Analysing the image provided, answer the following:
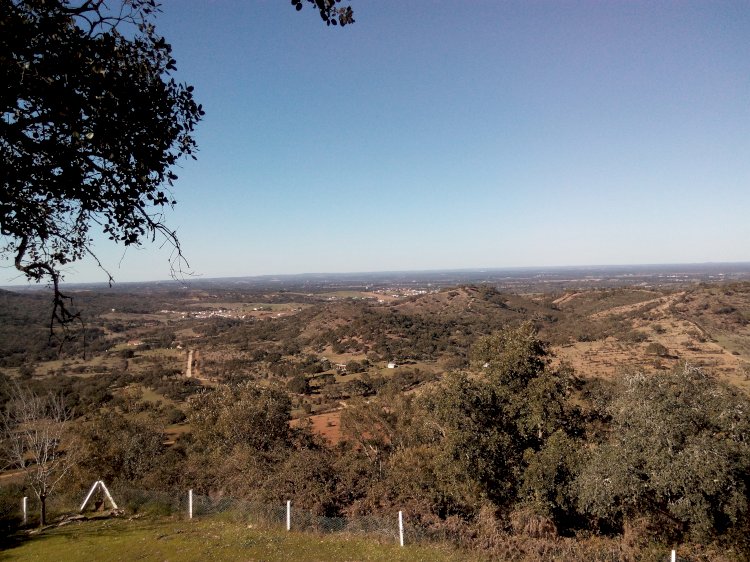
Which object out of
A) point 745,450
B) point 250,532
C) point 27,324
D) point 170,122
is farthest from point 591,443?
point 27,324

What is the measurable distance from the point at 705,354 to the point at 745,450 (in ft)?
163

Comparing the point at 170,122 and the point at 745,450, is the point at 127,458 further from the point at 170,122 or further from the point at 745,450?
the point at 745,450

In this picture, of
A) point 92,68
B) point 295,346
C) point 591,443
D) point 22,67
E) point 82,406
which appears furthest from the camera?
point 295,346

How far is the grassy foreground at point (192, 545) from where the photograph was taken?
10758 mm

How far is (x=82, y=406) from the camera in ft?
146

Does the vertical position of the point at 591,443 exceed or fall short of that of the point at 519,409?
it falls short

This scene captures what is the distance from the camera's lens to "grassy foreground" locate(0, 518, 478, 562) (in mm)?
10758

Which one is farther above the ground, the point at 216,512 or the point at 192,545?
the point at 192,545

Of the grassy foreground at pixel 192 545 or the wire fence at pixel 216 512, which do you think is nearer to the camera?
the grassy foreground at pixel 192 545

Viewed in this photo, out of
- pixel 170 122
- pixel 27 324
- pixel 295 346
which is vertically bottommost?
pixel 295 346

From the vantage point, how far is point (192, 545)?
1184cm

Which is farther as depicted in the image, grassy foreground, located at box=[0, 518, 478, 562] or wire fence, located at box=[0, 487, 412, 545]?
wire fence, located at box=[0, 487, 412, 545]

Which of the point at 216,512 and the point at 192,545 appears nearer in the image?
the point at 192,545

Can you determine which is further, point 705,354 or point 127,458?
point 705,354
